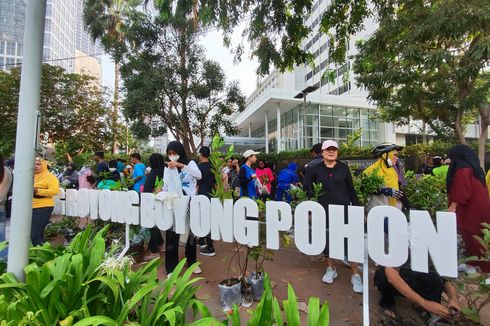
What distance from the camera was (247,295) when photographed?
287cm

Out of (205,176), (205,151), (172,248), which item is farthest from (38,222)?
(205,151)

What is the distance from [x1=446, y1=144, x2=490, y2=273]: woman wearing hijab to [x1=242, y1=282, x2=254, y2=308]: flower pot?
1.91 m

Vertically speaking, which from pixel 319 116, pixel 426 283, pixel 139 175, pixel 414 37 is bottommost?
pixel 426 283

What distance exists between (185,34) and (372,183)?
11090 mm

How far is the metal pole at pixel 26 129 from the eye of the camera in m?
2.31

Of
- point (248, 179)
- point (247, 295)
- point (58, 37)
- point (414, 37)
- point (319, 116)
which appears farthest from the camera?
point (58, 37)

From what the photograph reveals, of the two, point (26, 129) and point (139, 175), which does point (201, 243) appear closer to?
point (139, 175)

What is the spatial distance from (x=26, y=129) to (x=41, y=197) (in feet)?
5.45

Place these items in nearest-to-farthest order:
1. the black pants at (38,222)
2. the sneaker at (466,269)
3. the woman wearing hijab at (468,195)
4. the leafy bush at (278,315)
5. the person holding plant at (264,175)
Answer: the leafy bush at (278,315), the sneaker at (466,269), the woman wearing hijab at (468,195), the black pants at (38,222), the person holding plant at (264,175)

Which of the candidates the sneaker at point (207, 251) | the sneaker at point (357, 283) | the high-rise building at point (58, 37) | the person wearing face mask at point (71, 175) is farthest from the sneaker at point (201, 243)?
the high-rise building at point (58, 37)

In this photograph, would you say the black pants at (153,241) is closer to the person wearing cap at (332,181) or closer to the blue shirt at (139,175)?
the blue shirt at (139,175)

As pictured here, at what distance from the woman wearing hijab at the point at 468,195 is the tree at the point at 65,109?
1431 cm

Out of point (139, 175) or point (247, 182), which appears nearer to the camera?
point (247, 182)

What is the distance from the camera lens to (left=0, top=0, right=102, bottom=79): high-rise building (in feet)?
26.4
